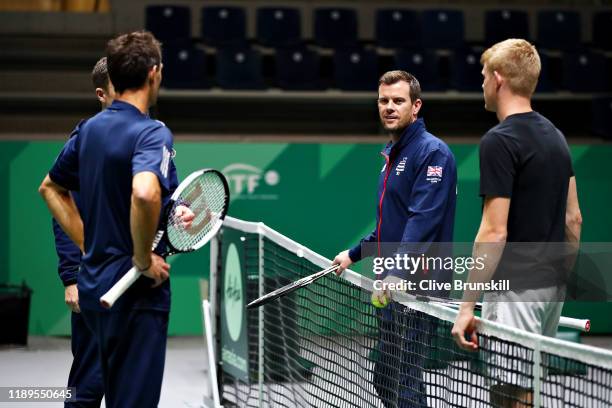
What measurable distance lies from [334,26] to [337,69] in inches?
35.8

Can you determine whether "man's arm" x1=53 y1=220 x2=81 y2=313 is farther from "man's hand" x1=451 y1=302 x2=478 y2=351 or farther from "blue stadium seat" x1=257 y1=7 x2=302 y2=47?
"blue stadium seat" x1=257 y1=7 x2=302 y2=47

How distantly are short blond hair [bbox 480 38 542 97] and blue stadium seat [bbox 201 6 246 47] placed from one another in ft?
31.1

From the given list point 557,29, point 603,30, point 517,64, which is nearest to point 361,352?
point 517,64

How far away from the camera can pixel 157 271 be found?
3.92 meters

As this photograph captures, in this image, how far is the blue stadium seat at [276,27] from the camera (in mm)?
13289

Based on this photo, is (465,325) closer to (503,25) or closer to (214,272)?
(214,272)

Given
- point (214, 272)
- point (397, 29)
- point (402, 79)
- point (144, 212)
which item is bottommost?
point (214, 272)

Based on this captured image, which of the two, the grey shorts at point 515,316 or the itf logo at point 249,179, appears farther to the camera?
the itf logo at point 249,179

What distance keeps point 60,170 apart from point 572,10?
11.0 m

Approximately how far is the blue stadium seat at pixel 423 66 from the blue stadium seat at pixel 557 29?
1.76 meters

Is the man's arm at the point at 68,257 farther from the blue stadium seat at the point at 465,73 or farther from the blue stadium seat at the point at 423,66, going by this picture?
the blue stadium seat at the point at 465,73

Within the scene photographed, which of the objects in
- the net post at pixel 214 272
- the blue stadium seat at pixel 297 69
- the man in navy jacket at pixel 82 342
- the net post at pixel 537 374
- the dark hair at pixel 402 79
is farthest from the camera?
the blue stadium seat at pixel 297 69

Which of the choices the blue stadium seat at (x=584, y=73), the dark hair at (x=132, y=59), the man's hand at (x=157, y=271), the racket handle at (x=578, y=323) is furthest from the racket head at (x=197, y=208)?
the blue stadium seat at (x=584, y=73)

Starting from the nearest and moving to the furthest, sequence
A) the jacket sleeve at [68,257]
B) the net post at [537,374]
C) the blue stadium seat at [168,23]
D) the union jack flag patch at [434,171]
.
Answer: the net post at [537,374]
the union jack flag patch at [434,171]
the jacket sleeve at [68,257]
the blue stadium seat at [168,23]
